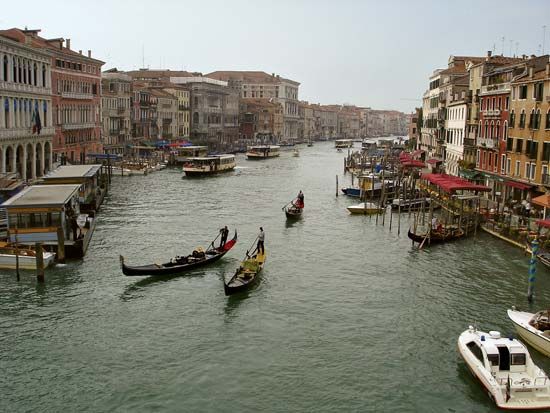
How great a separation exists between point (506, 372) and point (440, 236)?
11.0 m

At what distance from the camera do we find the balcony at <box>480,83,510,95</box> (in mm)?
26728

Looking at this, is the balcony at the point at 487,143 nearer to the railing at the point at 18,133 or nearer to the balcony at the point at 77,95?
the railing at the point at 18,133

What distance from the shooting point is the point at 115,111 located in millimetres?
53500

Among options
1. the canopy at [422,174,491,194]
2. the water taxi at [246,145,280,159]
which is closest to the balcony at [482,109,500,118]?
the canopy at [422,174,491,194]

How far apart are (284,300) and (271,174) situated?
3291 centimetres

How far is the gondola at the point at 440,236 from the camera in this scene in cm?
2062

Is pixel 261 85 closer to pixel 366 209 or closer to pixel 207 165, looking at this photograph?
pixel 207 165

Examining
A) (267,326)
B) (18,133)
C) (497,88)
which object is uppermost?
(497,88)

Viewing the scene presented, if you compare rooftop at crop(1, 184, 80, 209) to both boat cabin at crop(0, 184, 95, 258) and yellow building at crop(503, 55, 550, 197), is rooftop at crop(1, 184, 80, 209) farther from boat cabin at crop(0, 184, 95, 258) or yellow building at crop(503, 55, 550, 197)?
yellow building at crop(503, 55, 550, 197)

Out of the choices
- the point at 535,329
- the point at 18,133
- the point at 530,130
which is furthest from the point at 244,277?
the point at 18,133

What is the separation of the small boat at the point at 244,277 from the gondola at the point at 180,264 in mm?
1299

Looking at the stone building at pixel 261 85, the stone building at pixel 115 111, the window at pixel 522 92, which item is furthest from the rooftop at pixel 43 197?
the stone building at pixel 261 85

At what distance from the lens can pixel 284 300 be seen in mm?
14859

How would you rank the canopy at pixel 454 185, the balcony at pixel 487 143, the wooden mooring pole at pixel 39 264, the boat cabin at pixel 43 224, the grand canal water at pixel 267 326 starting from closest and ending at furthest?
1. the grand canal water at pixel 267 326
2. the wooden mooring pole at pixel 39 264
3. the boat cabin at pixel 43 224
4. the canopy at pixel 454 185
5. the balcony at pixel 487 143
